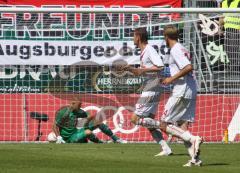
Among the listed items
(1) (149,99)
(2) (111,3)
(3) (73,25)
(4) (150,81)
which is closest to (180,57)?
(1) (149,99)

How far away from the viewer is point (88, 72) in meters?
21.8

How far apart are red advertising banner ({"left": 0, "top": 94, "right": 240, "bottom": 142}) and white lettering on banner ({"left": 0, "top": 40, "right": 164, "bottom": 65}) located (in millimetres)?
850

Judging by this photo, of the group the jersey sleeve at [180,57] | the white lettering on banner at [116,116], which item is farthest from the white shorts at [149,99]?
the white lettering on banner at [116,116]

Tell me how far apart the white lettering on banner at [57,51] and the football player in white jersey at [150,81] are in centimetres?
489

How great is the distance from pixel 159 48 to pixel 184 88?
8027 millimetres

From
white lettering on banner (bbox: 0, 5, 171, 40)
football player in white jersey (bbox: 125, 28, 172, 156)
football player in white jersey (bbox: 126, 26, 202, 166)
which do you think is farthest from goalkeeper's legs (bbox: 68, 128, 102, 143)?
football player in white jersey (bbox: 126, 26, 202, 166)

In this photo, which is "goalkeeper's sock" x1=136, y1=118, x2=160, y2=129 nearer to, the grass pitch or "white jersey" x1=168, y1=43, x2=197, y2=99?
the grass pitch

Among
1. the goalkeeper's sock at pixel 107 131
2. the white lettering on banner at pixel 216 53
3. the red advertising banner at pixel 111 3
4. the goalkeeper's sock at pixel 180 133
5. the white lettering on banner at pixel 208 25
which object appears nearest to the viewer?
the goalkeeper's sock at pixel 180 133

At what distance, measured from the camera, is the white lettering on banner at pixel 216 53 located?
22.9 metres

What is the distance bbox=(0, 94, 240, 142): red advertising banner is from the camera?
22.0 meters

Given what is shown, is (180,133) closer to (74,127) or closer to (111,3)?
(74,127)

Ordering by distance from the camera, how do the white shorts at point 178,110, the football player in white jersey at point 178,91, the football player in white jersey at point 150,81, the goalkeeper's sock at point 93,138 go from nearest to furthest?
the football player in white jersey at point 178,91, the white shorts at point 178,110, the football player in white jersey at point 150,81, the goalkeeper's sock at point 93,138

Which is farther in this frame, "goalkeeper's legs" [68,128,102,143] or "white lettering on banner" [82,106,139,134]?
"white lettering on banner" [82,106,139,134]

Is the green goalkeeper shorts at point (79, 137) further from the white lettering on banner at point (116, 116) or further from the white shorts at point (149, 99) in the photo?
the white shorts at point (149, 99)
